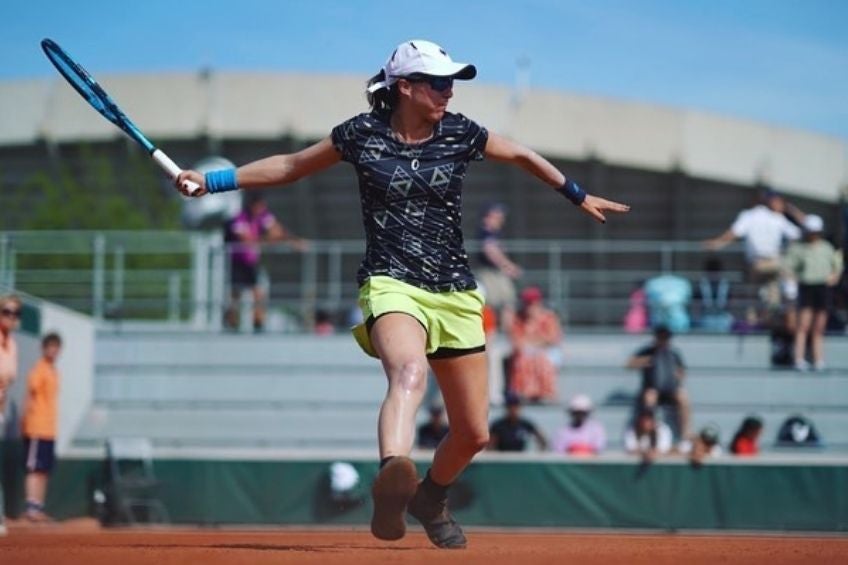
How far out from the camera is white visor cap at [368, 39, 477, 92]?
8.01m

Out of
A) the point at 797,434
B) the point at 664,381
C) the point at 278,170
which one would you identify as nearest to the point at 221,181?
the point at 278,170

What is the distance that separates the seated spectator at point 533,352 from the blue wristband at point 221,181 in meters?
10.3

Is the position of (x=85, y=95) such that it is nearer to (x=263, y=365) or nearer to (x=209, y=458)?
(x=209, y=458)

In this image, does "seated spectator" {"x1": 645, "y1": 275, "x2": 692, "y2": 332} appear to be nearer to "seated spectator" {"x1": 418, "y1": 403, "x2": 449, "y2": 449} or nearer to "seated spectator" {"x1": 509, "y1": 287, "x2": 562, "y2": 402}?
"seated spectator" {"x1": 509, "y1": 287, "x2": 562, "y2": 402}

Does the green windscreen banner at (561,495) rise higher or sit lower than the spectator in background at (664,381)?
lower

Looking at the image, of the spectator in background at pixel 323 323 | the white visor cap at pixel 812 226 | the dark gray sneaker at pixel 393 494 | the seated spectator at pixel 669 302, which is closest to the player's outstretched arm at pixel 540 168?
the dark gray sneaker at pixel 393 494

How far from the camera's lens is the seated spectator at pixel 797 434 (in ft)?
60.5

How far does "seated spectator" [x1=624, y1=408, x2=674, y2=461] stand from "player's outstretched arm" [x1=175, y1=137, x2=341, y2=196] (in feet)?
32.1

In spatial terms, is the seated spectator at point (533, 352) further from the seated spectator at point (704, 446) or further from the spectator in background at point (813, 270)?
the spectator in background at point (813, 270)

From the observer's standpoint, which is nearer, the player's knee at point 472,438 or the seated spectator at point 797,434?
the player's knee at point 472,438

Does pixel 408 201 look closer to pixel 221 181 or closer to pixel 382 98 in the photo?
pixel 382 98

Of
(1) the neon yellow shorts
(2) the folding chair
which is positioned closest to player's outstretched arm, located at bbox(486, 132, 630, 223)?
(1) the neon yellow shorts

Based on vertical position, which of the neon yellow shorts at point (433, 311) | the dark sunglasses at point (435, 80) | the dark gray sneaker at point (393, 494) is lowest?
the dark gray sneaker at point (393, 494)

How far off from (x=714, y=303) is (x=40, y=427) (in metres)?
8.45
